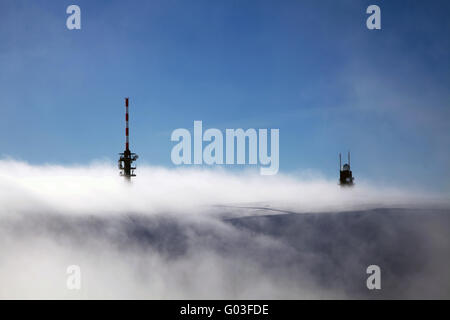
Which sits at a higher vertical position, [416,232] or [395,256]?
[416,232]

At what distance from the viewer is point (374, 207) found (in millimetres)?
71188

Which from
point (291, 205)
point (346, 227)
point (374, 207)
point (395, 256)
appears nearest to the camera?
point (395, 256)

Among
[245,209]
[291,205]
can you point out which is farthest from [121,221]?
[291,205]

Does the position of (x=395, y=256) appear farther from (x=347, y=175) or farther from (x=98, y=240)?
(x=98, y=240)

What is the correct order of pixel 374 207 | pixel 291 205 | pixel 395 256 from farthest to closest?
1. pixel 291 205
2. pixel 374 207
3. pixel 395 256

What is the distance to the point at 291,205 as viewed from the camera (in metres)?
80.9

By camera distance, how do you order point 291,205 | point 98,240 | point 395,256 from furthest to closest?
1. point 291,205
2. point 395,256
3. point 98,240

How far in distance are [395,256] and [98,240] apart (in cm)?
5537
